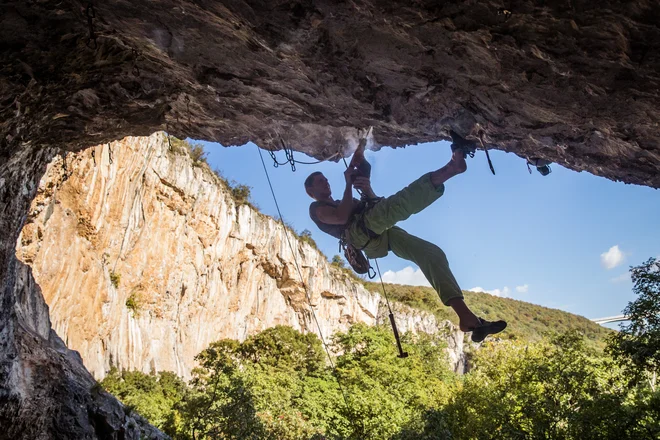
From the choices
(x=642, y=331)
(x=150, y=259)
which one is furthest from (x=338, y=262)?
(x=642, y=331)

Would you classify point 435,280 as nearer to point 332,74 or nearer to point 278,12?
point 332,74

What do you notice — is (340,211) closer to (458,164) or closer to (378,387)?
(458,164)

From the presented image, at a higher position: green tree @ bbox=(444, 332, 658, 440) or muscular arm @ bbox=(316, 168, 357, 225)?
muscular arm @ bbox=(316, 168, 357, 225)

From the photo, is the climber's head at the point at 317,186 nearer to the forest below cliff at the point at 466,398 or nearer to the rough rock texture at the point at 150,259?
the forest below cliff at the point at 466,398

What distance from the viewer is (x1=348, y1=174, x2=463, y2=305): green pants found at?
375cm

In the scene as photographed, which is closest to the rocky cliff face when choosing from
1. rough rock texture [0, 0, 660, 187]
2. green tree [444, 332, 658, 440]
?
rough rock texture [0, 0, 660, 187]

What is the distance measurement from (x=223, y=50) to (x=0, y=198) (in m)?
2.37

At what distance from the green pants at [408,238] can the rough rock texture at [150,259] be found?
5.84m

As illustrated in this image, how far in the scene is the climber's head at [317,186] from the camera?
192 inches

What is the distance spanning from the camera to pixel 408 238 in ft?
14.7

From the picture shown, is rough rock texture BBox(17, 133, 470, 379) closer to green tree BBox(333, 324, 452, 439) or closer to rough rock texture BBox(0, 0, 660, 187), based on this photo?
rough rock texture BBox(0, 0, 660, 187)

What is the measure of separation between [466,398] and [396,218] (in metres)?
12.6

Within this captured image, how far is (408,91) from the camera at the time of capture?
3553 mm

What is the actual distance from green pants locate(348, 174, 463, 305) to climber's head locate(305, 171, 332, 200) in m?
0.55
